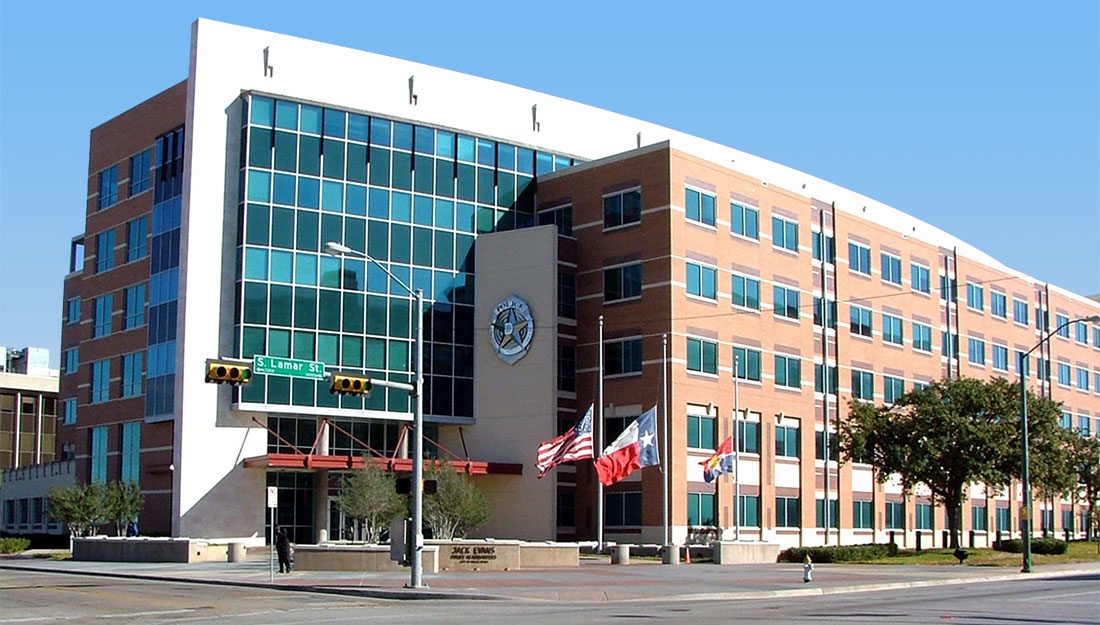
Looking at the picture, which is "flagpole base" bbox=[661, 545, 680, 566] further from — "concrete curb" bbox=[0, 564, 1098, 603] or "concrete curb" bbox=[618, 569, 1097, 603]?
"concrete curb" bbox=[0, 564, 1098, 603]

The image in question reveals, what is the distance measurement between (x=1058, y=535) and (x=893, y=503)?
80.3 ft

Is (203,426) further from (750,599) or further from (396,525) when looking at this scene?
(750,599)

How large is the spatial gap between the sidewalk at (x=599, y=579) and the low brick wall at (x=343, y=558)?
0.65 m

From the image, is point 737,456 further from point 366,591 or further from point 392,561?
point 366,591

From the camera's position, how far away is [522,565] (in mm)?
50594

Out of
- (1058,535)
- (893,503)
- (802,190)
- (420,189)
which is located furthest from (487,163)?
(1058,535)

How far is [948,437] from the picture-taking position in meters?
63.1

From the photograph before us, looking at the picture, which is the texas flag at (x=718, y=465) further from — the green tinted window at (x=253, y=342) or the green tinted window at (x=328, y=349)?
the green tinted window at (x=253, y=342)

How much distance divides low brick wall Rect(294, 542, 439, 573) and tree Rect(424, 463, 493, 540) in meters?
13.3

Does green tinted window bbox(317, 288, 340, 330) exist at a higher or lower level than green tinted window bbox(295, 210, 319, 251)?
lower

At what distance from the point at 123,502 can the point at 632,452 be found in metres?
26.9

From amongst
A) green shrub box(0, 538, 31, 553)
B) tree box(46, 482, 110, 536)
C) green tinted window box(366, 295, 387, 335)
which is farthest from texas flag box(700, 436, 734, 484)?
green shrub box(0, 538, 31, 553)

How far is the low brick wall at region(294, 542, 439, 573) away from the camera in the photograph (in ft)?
150

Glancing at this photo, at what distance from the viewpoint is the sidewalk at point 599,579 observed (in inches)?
1373
